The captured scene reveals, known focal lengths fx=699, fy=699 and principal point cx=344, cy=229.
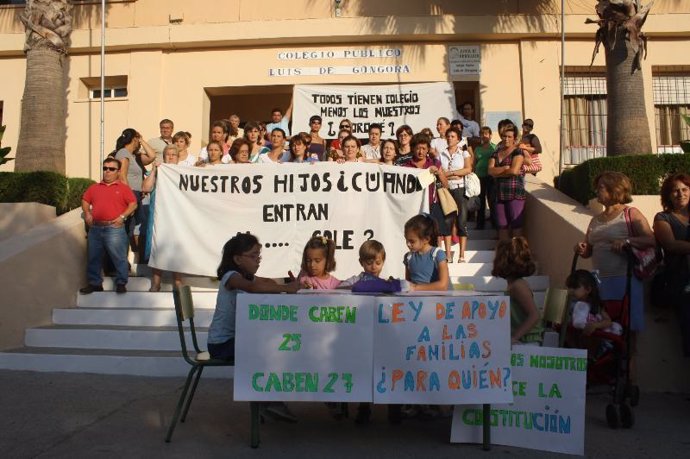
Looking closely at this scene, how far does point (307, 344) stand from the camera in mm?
4512

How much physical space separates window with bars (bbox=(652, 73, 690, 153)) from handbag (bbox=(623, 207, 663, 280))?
8.42 metres

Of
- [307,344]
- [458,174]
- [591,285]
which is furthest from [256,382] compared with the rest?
[458,174]

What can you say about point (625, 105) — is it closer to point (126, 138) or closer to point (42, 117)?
point (126, 138)

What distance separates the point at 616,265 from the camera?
6.06 metres

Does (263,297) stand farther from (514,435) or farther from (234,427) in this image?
(514,435)

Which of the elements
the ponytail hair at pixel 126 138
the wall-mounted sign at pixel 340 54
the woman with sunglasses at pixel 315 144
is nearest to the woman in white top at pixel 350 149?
the woman with sunglasses at pixel 315 144

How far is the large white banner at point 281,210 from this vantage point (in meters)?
8.36

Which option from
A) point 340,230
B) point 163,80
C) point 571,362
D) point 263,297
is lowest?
point 571,362

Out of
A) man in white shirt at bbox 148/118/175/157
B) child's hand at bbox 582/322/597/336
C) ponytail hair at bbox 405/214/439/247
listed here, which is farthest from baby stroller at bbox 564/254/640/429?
man in white shirt at bbox 148/118/175/157

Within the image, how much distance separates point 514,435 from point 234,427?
79.2 inches

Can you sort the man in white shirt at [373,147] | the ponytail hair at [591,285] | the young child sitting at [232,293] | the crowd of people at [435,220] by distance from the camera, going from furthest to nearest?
the man in white shirt at [373,147]
the ponytail hair at [591,285]
the crowd of people at [435,220]
the young child sitting at [232,293]

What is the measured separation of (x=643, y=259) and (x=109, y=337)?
538 cm

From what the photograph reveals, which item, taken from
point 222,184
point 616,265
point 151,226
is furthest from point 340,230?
point 616,265

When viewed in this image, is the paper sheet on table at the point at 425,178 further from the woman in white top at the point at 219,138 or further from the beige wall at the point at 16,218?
the beige wall at the point at 16,218
